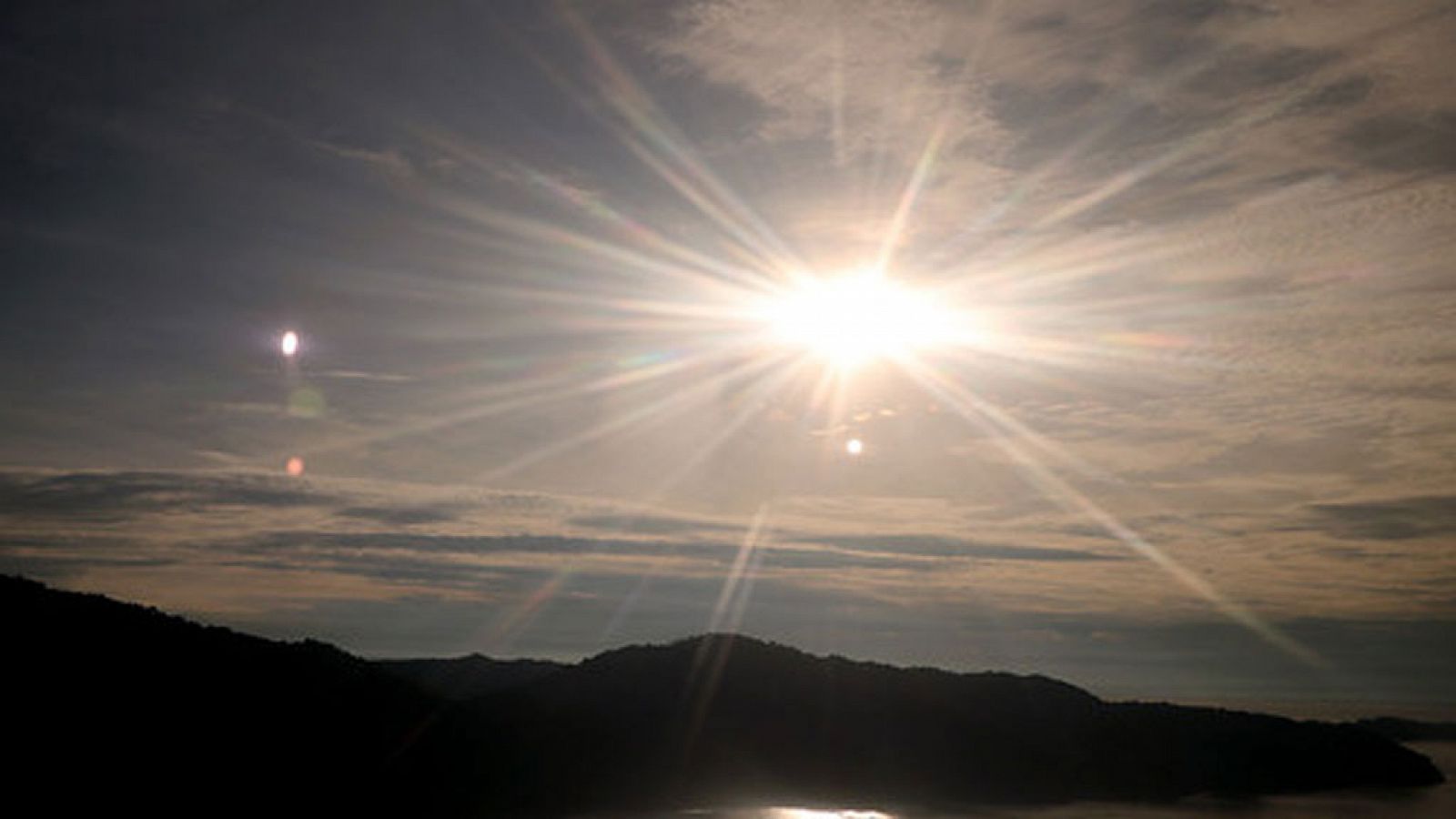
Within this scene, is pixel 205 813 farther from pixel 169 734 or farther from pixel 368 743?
pixel 368 743

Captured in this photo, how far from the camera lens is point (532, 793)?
170 m

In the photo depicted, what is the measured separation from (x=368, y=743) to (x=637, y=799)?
6859cm

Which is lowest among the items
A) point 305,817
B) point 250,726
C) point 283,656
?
point 305,817

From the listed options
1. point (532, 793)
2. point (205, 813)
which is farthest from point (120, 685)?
point (532, 793)

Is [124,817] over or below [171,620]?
below

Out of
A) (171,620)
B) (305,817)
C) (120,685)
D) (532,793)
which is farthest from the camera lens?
(532,793)

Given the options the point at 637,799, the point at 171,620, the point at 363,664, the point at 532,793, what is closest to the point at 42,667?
the point at 171,620

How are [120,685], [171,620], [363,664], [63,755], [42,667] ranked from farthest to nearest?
[363,664] < [171,620] < [120,685] < [42,667] < [63,755]

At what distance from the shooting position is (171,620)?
4919 inches

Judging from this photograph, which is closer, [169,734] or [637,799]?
[169,734]

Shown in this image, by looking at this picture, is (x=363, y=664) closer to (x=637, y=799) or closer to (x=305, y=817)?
(x=305, y=817)

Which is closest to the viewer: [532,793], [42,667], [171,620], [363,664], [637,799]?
[42,667]

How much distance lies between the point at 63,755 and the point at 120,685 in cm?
1605

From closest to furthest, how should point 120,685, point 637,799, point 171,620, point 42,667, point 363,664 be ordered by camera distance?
point 42,667 < point 120,685 < point 171,620 < point 363,664 < point 637,799
